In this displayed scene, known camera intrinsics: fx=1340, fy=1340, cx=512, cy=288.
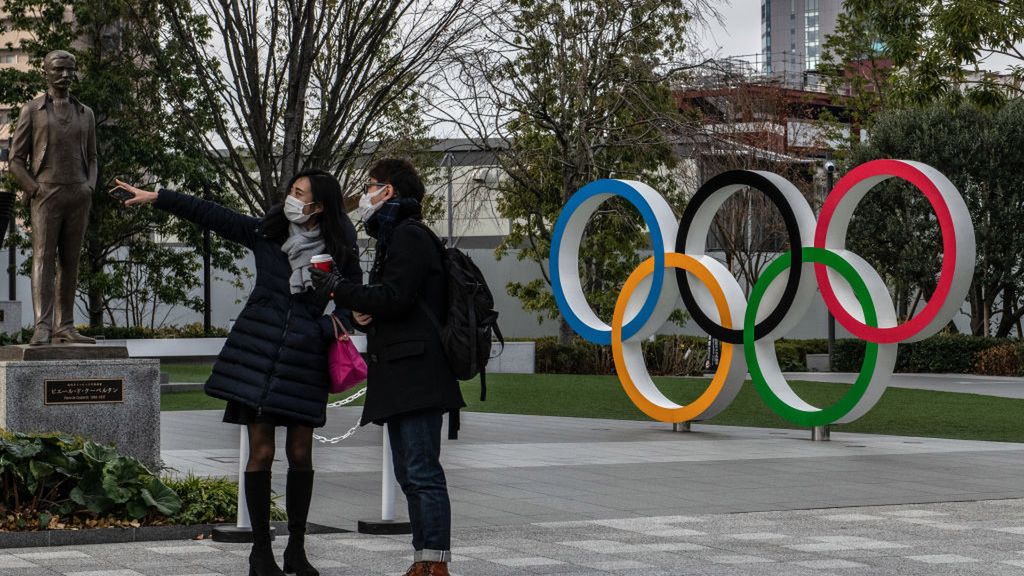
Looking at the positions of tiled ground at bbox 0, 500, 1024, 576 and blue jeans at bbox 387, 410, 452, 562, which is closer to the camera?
blue jeans at bbox 387, 410, 452, 562

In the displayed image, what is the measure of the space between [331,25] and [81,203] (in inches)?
191

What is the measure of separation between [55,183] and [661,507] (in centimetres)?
478

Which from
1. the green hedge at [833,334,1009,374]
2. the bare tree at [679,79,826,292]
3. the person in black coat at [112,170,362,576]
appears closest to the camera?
the person in black coat at [112,170,362,576]

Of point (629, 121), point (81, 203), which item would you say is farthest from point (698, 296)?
point (629, 121)

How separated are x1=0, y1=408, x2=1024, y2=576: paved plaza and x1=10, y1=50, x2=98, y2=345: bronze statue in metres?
1.83

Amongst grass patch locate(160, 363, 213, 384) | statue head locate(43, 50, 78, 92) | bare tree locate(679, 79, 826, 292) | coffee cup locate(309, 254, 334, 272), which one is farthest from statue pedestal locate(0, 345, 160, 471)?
bare tree locate(679, 79, 826, 292)

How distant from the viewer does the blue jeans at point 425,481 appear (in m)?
5.77

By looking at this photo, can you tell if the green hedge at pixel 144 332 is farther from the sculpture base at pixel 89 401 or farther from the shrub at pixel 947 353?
the sculpture base at pixel 89 401

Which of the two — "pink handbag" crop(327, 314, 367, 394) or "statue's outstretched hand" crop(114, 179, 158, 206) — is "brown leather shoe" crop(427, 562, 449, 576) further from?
"statue's outstretched hand" crop(114, 179, 158, 206)

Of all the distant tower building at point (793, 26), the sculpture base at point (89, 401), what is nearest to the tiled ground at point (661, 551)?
the sculpture base at point (89, 401)

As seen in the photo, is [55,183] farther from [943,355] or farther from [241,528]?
[943,355]

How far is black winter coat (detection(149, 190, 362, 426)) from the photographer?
6055 millimetres

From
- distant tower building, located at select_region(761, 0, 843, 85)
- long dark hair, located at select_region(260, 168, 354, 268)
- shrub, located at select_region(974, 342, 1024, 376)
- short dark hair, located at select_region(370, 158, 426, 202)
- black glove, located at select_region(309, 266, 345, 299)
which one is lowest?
shrub, located at select_region(974, 342, 1024, 376)

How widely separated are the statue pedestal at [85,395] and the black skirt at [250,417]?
3180mm
